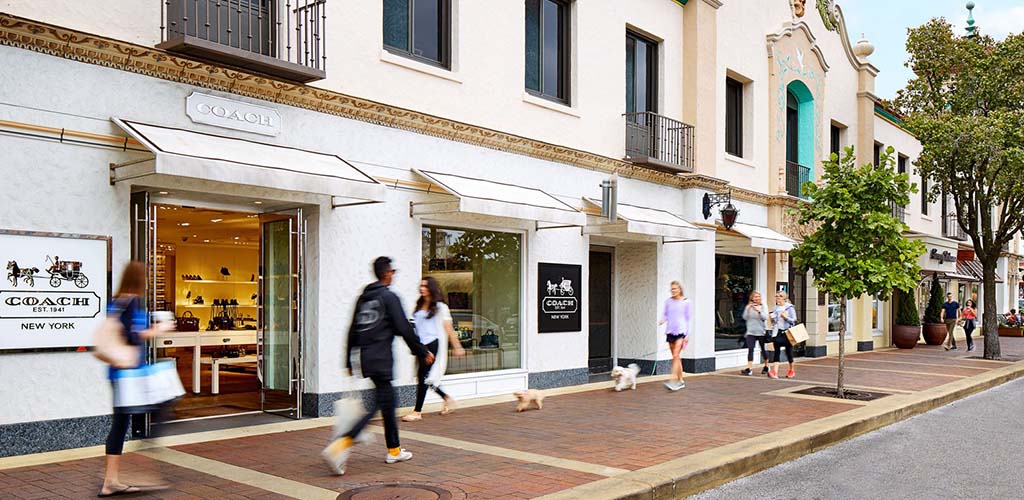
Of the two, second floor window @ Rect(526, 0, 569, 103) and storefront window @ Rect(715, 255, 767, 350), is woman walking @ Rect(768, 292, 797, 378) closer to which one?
storefront window @ Rect(715, 255, 767, 350)

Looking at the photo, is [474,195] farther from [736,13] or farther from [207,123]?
[736,13]

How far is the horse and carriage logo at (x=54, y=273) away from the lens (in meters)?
7.65

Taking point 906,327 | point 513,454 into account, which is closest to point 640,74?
point 513,454

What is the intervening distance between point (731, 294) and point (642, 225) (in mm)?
5661

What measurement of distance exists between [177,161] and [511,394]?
6.52 meters

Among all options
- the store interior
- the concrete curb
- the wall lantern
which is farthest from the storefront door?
the store interior

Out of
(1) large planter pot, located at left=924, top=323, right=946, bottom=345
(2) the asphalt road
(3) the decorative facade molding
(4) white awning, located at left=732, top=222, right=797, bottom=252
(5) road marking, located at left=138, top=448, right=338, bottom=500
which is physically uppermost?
(3) the decorative facade molding

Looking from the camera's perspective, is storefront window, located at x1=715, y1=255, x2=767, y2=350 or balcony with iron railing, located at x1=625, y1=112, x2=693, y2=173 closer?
balcony with iron railing, located at x1=625, y1=112, x2=693, y2=173

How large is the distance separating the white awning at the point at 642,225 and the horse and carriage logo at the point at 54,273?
26.3 feet

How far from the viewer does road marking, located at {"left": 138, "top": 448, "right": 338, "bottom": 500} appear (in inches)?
255

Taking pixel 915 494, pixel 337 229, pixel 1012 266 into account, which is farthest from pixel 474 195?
pixel 1012 266

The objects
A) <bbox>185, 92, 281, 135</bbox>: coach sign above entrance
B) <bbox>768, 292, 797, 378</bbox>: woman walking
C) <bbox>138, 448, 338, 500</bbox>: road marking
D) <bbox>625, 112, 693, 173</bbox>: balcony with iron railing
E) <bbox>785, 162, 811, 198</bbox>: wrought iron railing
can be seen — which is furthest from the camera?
<bbox>785, 162, 811, 198</bbox>: wrought iron railing

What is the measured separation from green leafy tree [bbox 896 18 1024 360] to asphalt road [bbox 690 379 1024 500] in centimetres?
1035

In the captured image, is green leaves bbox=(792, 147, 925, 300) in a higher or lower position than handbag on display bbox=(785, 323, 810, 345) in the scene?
higher
